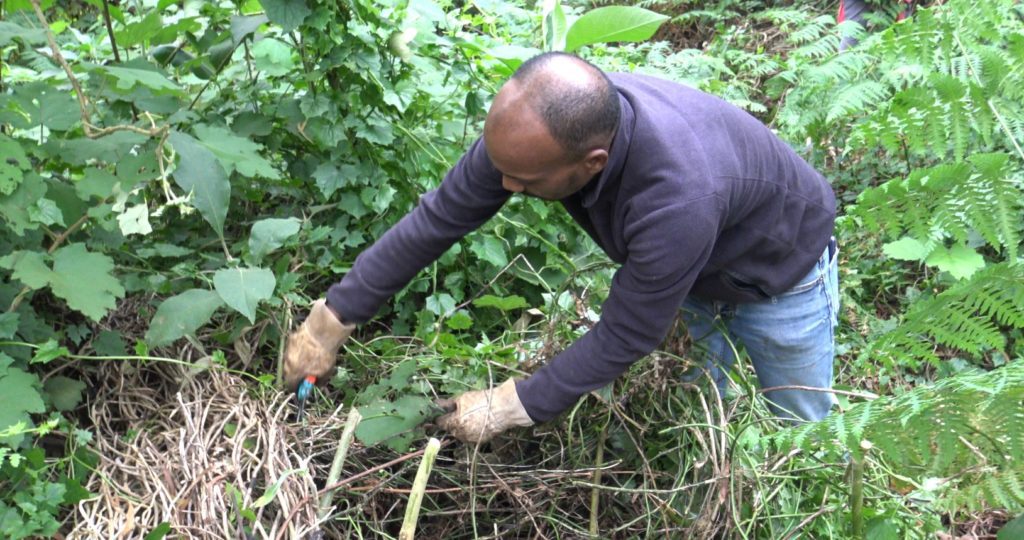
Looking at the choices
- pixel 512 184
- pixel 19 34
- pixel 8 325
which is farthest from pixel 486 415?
pixel 19 34

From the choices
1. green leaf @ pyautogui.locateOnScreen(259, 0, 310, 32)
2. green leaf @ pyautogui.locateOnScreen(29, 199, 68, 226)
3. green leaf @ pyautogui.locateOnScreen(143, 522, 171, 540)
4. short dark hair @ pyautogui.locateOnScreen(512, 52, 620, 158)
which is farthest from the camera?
green leaf @ pyautogui.locateOnScreen(259, 0, 310, 32)

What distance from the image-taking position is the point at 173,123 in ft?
8.55

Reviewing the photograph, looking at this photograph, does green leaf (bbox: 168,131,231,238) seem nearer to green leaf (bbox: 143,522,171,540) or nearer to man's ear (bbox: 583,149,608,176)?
green leaf (bbox: 143,522,171,540)

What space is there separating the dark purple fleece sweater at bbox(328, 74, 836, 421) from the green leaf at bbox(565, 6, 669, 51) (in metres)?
0.59

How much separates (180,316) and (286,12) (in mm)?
887

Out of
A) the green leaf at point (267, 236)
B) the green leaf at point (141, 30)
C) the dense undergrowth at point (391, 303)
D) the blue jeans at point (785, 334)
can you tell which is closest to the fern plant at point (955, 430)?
the dense undergrowth at point (391, 303)

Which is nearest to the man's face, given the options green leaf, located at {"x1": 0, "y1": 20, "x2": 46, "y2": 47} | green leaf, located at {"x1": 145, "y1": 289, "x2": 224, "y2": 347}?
green leaf, located at {"x1": 145, "y1": 289, "x2": 224, "y2": 347}

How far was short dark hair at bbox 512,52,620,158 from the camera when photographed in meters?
1.77

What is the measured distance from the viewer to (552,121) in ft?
5.81

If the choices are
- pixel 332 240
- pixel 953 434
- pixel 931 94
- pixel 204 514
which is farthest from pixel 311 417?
pixel 931 94

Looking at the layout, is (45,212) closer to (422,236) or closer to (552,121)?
(422,236)

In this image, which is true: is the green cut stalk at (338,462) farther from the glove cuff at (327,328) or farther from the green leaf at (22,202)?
the green leaf at (22,202)

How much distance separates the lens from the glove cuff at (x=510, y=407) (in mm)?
2129

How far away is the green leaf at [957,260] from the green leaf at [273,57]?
2.41 metres
